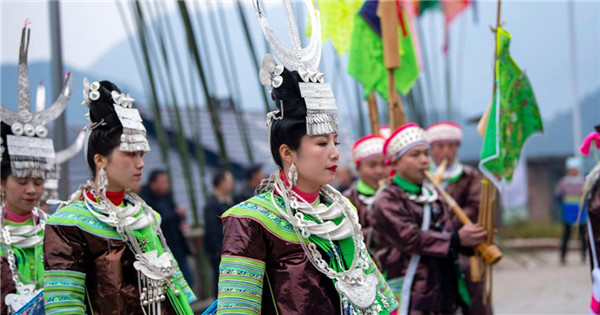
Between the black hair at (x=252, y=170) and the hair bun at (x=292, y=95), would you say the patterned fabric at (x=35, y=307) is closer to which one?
the hair bun at (x=292, y=95)

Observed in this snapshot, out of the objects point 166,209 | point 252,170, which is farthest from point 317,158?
point 252,170

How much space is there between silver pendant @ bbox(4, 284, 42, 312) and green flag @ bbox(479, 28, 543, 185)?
234cm

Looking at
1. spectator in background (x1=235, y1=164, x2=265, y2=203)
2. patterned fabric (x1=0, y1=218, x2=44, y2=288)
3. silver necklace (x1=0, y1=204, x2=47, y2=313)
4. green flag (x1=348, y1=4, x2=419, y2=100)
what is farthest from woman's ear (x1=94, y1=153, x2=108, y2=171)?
spectator in background (x1=235, y1=164, x2=265, y2=203)

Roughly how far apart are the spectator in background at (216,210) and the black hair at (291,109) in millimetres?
4130

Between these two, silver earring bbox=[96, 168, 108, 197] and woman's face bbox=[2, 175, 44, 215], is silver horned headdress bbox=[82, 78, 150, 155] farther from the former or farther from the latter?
woman's face bbox=[2, 175, 44, 215]

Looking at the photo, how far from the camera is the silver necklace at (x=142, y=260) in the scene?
116 inches

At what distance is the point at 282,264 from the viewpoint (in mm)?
2428

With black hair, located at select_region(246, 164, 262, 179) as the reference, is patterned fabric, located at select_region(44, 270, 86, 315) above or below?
above

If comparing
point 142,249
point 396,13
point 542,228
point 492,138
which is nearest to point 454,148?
point 396,13

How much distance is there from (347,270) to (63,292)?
1.10 meters

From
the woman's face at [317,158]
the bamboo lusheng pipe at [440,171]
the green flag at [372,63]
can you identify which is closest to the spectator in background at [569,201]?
the bamboo lusheng pipe at [440,171]

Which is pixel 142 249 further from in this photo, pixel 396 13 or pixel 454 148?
pixel 454 148

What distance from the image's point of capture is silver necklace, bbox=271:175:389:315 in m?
2.44

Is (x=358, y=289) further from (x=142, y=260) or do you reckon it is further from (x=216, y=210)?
(x=216, y=210)
